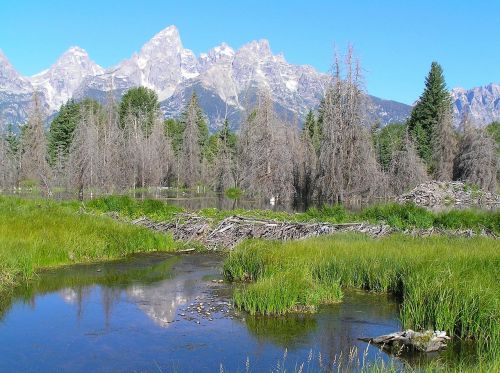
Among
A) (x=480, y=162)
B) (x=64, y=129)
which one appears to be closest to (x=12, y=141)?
(x=64, y=129)

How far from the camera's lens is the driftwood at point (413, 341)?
28.7 ft

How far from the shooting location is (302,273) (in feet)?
38.3

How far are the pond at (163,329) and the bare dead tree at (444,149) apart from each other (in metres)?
54.6

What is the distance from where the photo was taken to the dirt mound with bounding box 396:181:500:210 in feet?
145

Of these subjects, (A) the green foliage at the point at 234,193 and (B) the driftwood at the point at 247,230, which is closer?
(B) the driftwood at the point at 247,230

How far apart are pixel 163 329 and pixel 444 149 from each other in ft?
197

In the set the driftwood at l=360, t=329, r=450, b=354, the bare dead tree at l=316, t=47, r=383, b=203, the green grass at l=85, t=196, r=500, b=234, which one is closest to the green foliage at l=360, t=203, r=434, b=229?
the green grass at l=85, t=196, r=500, b=234

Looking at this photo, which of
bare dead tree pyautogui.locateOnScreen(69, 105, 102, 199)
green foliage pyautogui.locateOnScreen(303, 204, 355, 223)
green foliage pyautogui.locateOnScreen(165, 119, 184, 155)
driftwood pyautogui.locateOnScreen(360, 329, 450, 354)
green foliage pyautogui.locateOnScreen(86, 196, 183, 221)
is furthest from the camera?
green foliage pyautogui.locateOnScreen(165, 119, 184, 155)

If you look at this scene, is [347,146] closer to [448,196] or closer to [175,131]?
[448,196]

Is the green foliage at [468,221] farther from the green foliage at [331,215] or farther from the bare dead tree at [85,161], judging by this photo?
the bare dead tree at [85,161]

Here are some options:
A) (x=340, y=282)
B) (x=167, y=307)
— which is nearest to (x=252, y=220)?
(x=340, y=282)

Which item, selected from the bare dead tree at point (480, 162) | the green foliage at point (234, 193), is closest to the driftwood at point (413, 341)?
the green foliage at point (234, 193)

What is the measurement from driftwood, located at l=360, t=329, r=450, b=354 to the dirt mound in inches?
1399

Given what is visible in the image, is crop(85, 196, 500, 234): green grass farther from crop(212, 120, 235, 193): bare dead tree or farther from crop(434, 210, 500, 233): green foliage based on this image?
crop(212, 120, 235, 193): bare dead tree
